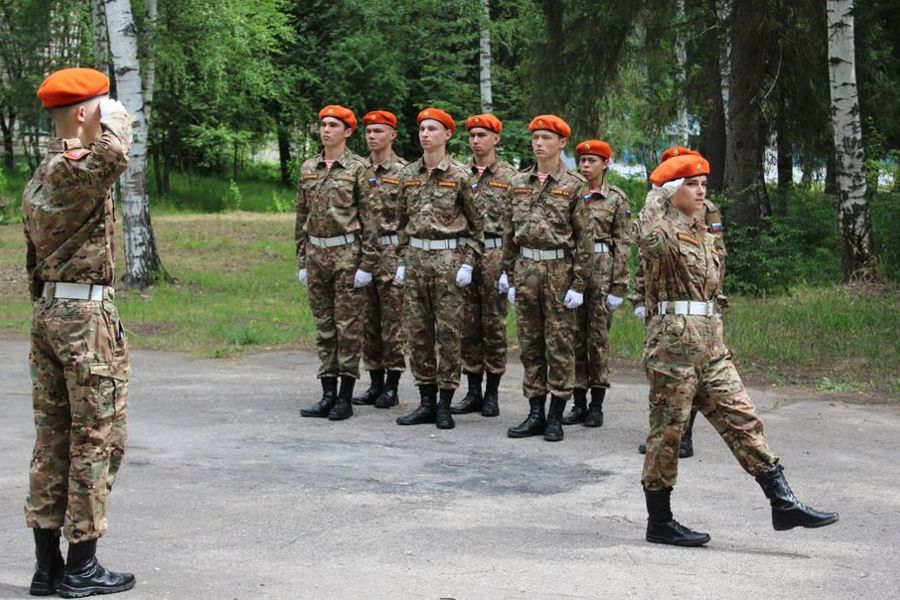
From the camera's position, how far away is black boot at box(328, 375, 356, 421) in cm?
976

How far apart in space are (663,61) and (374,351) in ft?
35.2

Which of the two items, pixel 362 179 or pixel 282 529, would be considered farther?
pixel 362 179

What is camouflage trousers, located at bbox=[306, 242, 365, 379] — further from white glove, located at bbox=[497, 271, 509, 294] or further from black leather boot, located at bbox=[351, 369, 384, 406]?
white glove, located at bbox=[497, 271, 509, 294]

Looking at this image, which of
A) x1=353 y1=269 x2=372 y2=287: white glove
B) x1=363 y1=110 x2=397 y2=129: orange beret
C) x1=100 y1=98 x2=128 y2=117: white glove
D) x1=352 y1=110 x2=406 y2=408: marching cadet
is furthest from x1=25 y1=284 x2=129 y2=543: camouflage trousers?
x1=363 y1=110 x2=397 y2=129: orange beret

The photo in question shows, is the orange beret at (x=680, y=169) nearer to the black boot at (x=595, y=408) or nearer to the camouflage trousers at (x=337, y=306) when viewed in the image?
the black boot at (x=595, y=408)

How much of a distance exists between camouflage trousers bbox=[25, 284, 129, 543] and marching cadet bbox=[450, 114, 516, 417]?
457 cm

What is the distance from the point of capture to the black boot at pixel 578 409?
969cm

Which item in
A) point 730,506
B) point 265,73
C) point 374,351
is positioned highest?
point 265,73

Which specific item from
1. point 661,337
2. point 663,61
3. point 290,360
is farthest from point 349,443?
point 663,61

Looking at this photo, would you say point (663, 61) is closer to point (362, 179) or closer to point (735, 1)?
point (735, 1)

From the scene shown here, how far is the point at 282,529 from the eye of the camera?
664 centimetres

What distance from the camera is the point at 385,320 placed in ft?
33.8

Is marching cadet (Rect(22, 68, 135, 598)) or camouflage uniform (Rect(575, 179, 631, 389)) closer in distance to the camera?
marching cadet (Rect(22, 68, 135, 598))

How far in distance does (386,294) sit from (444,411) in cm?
Answer: 119
